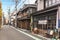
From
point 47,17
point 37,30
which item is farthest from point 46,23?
point 37,30

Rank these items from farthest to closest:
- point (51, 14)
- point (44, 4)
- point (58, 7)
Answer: point (44, 4), point (51, 14), point (58, 7)

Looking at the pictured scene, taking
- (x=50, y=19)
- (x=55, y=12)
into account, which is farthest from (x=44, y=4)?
(x=55, y=12)

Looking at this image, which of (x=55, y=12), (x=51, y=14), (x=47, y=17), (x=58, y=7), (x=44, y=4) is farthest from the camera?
(x=44, y=4)

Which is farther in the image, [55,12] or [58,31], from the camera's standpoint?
[55,12]

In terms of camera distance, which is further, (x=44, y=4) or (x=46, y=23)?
(x=44, y=4)

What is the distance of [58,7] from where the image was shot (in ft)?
78.9

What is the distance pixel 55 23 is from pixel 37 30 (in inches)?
386

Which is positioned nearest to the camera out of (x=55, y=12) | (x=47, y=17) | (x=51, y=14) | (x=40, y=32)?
(x=55, y=12)

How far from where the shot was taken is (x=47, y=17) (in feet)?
101

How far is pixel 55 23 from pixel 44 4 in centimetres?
1126

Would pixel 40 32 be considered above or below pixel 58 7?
below

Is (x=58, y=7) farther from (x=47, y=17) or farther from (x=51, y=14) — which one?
(x=47, y=17)

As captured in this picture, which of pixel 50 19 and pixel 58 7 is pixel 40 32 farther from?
pixel 58 7

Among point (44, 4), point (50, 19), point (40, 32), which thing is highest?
point (44, 4)
